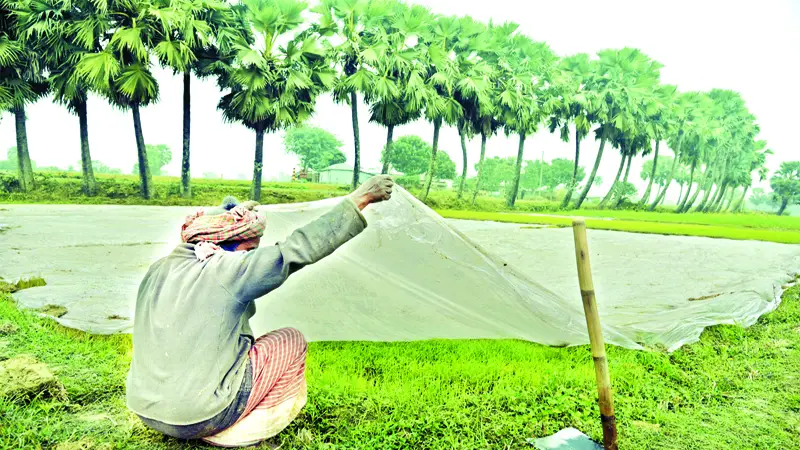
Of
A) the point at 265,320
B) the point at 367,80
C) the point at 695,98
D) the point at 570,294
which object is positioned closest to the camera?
the point at 265,320

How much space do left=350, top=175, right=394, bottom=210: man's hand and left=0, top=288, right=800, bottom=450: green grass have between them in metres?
0.99

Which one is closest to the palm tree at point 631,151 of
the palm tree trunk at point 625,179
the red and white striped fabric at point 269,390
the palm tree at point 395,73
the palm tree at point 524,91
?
the palm tree trunk at point 625,179

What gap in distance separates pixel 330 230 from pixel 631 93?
30456mm

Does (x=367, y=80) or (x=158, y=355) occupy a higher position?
(x=367, y=80)

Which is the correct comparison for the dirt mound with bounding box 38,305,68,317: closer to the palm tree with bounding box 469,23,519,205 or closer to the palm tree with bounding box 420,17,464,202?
the palm tree with bounding box 420,17,464,202

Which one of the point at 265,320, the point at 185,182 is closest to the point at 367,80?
the point at 185,182

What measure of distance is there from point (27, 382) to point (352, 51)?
18607mm

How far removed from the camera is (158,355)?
1.45 meters

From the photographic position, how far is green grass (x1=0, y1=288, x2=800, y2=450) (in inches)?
80.0

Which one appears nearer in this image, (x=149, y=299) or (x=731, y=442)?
(x=149, y=299)

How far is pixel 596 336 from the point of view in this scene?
195 cm

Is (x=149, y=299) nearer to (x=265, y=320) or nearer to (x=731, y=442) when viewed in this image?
(x=265, y=320)

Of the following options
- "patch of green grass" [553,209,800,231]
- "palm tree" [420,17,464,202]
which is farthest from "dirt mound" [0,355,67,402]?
"patch of green grass" [553,209,800,231]

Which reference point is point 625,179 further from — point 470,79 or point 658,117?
point 470,79
